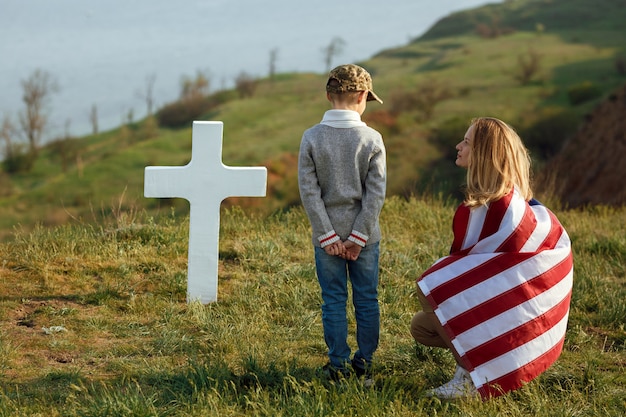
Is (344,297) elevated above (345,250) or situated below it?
below

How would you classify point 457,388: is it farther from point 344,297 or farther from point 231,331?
point 231,331

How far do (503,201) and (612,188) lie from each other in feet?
60.9

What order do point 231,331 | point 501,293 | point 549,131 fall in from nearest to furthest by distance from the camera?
point 501,293, point 231,331, point 549,131

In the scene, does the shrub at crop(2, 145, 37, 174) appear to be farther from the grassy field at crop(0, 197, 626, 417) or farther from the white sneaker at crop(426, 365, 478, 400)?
the white sneaker at crop(426, 365, 478, 400)

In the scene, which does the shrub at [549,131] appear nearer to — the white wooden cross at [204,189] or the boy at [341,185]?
the white wooden cross at [204,189]

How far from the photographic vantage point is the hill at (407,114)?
2048 inches

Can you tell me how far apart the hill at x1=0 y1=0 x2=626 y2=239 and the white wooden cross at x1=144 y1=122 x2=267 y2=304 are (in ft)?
107

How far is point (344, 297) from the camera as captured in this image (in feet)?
14.5

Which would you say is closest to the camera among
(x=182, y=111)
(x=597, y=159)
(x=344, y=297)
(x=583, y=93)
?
(x=344, y=297)

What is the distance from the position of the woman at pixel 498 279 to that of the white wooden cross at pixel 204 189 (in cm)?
217

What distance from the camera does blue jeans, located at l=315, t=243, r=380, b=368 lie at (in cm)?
435

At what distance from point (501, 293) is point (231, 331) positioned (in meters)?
2.05

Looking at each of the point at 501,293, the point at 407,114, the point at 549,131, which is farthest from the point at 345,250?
the point at 407,114

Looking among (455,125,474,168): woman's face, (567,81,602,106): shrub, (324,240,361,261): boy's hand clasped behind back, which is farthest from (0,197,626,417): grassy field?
(567,81,602,106): shrub
